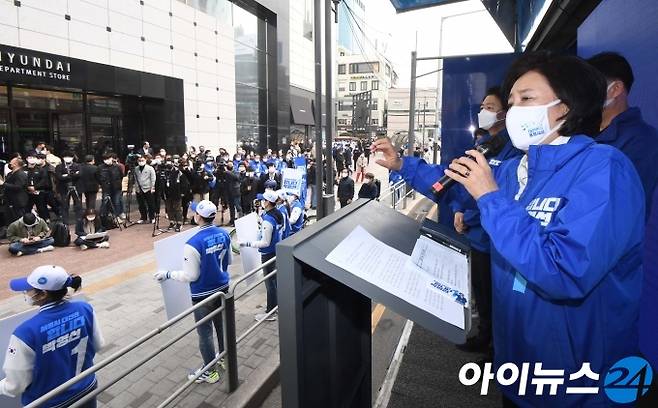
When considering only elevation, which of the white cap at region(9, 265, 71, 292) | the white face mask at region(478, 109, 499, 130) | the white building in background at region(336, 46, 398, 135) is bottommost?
the white cap at region(9, 265, 71, 292)

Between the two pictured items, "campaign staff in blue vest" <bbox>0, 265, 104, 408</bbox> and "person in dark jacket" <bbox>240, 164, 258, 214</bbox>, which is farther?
"person in dark jacket" <bbox>240, 164, 258, 214</bbox>

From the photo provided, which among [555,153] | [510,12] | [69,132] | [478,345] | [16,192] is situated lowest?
[478,345]

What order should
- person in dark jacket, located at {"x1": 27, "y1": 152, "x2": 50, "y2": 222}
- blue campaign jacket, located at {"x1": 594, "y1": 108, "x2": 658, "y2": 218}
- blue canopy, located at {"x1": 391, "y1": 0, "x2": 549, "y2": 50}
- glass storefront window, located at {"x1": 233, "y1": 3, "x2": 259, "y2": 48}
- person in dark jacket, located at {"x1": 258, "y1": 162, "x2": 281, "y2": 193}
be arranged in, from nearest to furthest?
blue campaign jacket, located at {"x1": 594, "y1": 108, "x2": 658, "y2": 218} < blue canopy, located at {"x1": 391, "y1": 0, "x2": 549, "y2": 50} < person in dark jacket, located at {"x1": 27, "y1": 152, "x2": 50, "y2": 222} < person in dark jacket, located at {"x1": 258, "y1": 162, "x2": 281, "y2": 193} < glass storefront window, located at {"x1": 233, "y1": 3, "x2": 259, "y2": 48}

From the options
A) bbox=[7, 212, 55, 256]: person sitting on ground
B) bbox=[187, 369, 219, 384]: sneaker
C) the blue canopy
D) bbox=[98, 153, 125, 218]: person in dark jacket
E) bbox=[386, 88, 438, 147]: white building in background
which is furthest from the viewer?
bbox=[386, 88, 438, 147]: white building in background

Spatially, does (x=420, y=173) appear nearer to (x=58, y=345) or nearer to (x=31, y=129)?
(x=58, y=345)

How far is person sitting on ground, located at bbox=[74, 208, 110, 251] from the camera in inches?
350

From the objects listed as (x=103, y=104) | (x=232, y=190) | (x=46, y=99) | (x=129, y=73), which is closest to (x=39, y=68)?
(x=46, y=99)

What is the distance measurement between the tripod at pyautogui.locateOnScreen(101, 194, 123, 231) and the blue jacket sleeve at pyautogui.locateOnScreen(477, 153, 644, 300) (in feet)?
36.7

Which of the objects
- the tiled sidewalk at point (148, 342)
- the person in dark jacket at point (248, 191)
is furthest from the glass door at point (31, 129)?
the tiled sidewalk at point (148, 342)

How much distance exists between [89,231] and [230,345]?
8207 millimetres

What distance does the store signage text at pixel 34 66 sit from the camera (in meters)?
11.7

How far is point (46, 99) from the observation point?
13.9 meters

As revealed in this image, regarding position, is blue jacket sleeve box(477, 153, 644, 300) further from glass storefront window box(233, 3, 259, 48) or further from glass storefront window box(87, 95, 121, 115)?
glass storefront window box(233, 3, 259, 48)

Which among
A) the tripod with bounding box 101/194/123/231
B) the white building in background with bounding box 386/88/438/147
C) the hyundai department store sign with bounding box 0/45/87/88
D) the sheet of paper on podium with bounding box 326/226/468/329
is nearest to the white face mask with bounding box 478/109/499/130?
the sheet of paper on podium with bounding box 326/226/468/329
